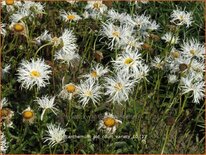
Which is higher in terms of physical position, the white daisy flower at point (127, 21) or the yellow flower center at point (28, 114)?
the white daisy flower at point (127, 21)

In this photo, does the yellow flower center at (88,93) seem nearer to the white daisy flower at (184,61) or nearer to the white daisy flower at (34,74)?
the white daisy flower at (34,74)

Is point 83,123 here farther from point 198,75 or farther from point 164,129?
point 198,75

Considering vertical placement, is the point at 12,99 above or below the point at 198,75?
below

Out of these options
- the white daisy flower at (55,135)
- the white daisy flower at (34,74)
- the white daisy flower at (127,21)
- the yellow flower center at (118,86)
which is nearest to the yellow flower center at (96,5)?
the white daisy flower at (127,21)

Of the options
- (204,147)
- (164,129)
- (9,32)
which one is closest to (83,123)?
(164,129)

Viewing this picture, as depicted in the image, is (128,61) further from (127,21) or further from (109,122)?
(127,21)

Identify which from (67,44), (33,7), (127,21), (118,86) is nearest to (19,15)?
(33,7)

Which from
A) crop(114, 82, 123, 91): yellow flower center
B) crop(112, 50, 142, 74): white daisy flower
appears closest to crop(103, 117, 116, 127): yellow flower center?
crop(114, 82, 123, 91): yellow flower center

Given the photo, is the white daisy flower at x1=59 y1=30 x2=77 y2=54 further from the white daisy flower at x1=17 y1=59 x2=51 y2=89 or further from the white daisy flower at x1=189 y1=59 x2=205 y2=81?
the white daisy flower at x1=189 y1=59 x2=205 y2=81
